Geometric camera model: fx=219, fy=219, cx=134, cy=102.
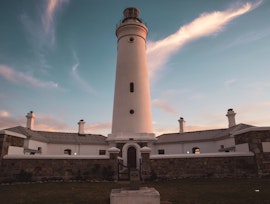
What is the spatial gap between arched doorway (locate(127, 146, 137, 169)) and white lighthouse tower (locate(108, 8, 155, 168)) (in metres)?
0.20

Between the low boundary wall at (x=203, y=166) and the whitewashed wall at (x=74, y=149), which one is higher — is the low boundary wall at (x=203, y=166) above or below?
below

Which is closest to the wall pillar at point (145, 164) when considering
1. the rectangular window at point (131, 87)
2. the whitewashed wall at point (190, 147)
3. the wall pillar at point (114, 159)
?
the wall pillar at point (114, 159)

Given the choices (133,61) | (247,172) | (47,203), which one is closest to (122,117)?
(133,61)

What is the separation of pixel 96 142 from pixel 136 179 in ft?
70.5

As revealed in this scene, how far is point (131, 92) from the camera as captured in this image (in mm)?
20000

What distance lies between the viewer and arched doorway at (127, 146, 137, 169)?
1764 cm

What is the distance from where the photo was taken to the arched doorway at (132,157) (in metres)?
17.6

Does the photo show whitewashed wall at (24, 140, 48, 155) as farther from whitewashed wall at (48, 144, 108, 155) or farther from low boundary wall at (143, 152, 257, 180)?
low boundary wall at (143, 152, 257, 180)

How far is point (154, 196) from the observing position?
6.08 m

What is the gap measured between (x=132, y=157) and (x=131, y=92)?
5792 mm

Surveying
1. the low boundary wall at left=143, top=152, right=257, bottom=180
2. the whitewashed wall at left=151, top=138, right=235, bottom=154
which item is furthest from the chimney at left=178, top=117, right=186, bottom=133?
the low boundary wall at left=143, top=152, right=257, bottom=180

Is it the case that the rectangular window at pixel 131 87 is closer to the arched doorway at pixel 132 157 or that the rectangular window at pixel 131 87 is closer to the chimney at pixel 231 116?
the arched doorway at pixel 132 157

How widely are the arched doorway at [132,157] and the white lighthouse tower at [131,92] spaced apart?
0.66 feet

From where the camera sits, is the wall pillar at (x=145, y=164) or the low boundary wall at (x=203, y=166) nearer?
the low boundary wall at (x=203, y=166)
